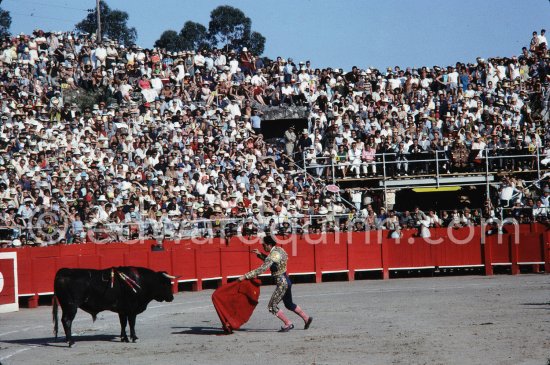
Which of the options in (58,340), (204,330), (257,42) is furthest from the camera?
(257,42)

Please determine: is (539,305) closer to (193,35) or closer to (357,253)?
(357,253)

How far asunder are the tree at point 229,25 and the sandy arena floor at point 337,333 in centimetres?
2951

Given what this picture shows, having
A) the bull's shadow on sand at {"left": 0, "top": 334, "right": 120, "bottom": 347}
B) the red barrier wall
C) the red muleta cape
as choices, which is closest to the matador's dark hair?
the red muleta cape

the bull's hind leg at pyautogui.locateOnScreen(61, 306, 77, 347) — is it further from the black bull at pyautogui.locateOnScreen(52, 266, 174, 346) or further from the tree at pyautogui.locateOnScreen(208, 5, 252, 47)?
the tree at pyautogui.locateOnScreen(208, 5, 252, 47)

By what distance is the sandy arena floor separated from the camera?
1208cm

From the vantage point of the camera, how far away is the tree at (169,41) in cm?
5484

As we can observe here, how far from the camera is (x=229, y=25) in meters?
49.0

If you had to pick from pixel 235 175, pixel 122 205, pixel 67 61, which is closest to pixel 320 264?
pixel 235 175

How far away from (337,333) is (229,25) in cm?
3629

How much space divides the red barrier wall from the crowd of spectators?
1.72ft

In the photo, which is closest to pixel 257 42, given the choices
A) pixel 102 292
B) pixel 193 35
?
pixel 193 35

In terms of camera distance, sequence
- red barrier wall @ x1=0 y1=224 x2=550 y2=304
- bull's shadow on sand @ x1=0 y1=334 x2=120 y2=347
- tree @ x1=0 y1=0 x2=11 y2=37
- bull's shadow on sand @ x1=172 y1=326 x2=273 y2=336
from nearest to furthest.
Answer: bull's shadow on sand @ x1=0 y1=334 x2=120 y2=347 < bull's shadow on sand @ x1=172 y1=326 x2=273 y2=336 < red barrier wall @ x1=0 y1=224 x2=550 y2=304 < tree @ x1=0 y1=0 x2=11 y2=37

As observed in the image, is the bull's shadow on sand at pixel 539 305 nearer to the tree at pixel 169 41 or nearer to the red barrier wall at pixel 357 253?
the red barrier wall at pixel 357 253

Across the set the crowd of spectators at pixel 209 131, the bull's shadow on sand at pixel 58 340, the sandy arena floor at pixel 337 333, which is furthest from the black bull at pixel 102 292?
the crowd of spectators at pixel 209 131
